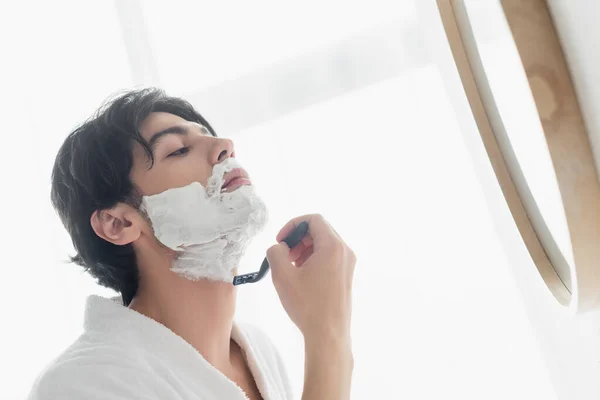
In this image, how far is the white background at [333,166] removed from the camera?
1204mm

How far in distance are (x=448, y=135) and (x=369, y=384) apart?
1.86 ft

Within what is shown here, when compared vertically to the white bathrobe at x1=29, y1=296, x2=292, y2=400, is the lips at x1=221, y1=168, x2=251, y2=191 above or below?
above

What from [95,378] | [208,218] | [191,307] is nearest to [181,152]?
[208,218]

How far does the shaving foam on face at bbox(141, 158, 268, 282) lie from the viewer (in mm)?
886

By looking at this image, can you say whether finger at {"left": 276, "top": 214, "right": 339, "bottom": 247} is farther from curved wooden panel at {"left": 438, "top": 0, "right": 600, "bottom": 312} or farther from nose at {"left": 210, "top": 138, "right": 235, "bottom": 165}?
curved wooden panel at {"left": 438, "top": 0, "right": 600, "bottom": 312}

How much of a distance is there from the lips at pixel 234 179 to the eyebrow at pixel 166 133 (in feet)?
0.40

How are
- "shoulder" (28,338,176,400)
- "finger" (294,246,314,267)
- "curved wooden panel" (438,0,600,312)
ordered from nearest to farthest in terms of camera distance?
1. "curved wooden panel" (438,0,600,312)
2. "shoulder" (28,338,176,400)
3. "finger" (294,246,314,267)

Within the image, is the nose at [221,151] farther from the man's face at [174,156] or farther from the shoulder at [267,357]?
the shoulder at [267,357]

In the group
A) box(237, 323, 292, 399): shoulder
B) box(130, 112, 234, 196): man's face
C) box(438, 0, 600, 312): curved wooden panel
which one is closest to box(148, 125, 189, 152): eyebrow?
box(130, 112, 234, 196): man's face

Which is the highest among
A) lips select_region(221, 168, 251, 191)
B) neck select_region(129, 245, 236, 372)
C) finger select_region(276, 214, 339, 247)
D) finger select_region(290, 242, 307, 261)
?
lips select_region(221, 168, 251, 191)

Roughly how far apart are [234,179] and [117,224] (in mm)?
214

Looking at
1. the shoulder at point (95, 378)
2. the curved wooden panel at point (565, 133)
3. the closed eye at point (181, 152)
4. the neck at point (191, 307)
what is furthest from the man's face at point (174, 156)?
the curved wooden panel at point (565, 133)

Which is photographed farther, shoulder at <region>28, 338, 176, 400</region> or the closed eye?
the closed eye

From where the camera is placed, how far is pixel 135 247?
99 cm
